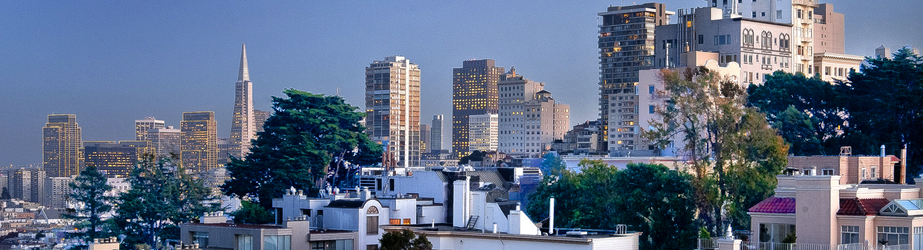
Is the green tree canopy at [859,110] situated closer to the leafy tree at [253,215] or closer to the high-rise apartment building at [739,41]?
the leafy tree at [253,215]

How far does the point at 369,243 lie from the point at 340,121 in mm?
30074

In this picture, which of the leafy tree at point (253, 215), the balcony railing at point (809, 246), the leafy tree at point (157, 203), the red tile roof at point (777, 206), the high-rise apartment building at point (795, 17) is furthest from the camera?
the high-rise apartment building at point (795, 17)

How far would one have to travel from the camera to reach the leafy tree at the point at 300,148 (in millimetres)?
76062

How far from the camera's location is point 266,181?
7719cm

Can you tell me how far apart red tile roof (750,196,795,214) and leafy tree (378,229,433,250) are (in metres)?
11.6

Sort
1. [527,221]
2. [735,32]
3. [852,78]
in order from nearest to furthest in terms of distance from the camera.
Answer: [527,221]
[852,78]
[735,32]

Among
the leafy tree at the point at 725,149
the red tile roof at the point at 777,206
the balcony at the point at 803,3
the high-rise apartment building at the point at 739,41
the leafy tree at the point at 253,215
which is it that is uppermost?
the balcony at the point at 803,3

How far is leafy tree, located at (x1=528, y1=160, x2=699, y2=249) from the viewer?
4875cm

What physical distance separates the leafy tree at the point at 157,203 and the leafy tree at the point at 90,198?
164 cm

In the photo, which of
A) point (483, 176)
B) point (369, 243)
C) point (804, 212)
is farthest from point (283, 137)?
point (804, 212)

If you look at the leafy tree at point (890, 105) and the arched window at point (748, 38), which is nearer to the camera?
the leafy tree at point (890, 105)

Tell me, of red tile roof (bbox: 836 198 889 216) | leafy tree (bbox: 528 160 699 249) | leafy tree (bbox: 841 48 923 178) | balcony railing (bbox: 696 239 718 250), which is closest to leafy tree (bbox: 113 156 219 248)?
leafy tree (bbox: 528 160 699 249)

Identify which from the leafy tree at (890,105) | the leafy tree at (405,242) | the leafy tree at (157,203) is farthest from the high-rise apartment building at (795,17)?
the leafy tree at (405,242)

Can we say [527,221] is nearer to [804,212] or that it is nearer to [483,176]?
[804,212]
